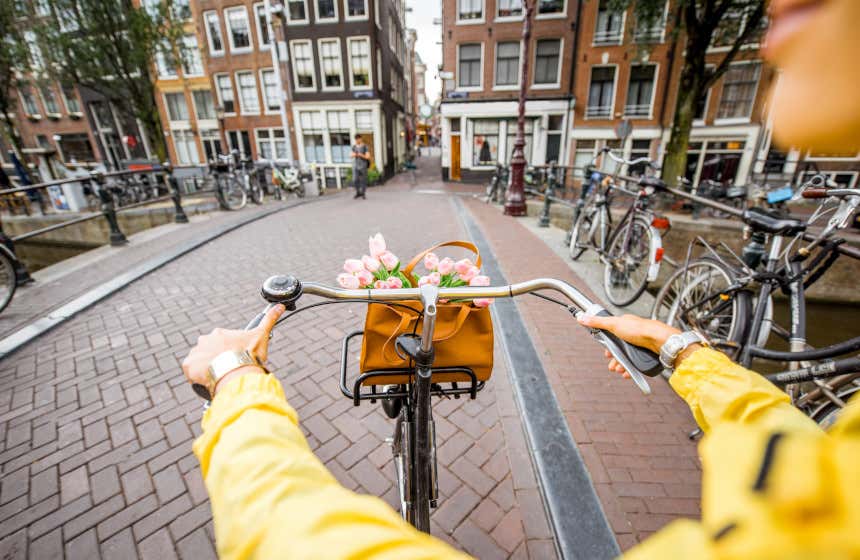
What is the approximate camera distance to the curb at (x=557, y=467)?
181cm

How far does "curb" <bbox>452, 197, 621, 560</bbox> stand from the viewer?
181cm

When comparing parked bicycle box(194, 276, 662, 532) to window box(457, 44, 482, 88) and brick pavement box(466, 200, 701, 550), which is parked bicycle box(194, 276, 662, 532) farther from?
window box(457, 44, 482, 88)

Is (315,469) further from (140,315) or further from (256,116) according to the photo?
(256,116)

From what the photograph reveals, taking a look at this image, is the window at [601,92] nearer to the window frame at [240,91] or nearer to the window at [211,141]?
the window frame at [240,91]

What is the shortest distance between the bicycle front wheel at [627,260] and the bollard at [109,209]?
7668 millimetres

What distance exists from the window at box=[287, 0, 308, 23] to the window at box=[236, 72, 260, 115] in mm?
3623

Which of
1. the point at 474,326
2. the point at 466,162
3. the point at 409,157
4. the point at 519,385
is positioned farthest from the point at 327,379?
the point at 409,157

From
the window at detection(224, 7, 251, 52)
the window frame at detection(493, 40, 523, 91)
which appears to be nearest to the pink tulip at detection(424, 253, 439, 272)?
the window frame at detection(493, 40, 523, 91)

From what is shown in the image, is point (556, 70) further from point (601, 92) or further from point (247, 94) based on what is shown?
point (247, 94)

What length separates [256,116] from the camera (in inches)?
794

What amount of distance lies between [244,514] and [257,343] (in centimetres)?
47

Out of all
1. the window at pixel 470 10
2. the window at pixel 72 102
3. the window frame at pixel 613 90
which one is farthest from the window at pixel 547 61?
the window at pixel 72 102

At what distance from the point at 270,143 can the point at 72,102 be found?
548 inches

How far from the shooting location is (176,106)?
21.5m
